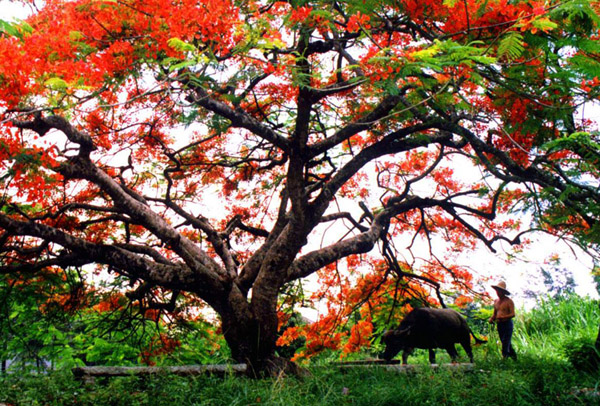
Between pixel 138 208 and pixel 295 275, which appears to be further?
pixel 295 275

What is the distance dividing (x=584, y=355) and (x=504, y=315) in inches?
50.0

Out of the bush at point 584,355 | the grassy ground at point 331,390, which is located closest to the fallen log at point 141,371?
the grassy ground at point 331,390

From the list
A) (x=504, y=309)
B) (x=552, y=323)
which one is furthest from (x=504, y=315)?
(x=552, y=323)

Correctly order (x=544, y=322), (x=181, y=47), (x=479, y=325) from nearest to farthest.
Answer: (x=181, y=47) → (x=544, y=322) → (x=479, y=325)

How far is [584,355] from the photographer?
6793 millimetres

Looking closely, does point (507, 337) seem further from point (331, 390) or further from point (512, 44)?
point (512, 44)

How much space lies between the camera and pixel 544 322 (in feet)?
38.4

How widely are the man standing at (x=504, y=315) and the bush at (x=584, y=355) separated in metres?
0.93

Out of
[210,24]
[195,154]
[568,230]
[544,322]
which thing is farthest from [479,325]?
[210,24]

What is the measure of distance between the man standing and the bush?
3.04ft

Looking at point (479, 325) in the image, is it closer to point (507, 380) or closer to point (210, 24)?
point (507, 380)

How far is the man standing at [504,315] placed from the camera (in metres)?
7.73

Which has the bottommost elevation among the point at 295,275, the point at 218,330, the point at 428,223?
the point at 218,330

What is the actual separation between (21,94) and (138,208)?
2.19m
